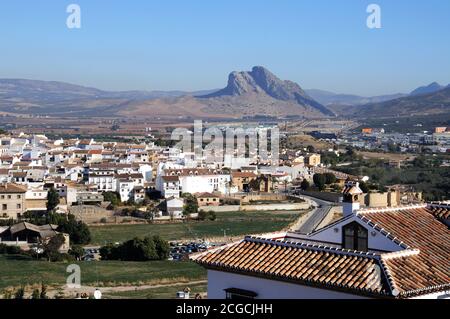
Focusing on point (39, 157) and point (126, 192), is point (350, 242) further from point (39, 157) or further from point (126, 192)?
point (39, 157)

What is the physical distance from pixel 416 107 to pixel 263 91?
45.0 m

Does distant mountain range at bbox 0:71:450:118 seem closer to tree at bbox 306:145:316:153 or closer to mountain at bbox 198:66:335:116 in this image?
mountain at bbox 198:66:335:116

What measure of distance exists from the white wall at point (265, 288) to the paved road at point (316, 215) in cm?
1291

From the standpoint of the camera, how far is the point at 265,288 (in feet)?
16.6

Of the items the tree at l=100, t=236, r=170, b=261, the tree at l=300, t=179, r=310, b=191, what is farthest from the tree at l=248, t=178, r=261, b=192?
the tree at l=100, t=236, r=170, b=261

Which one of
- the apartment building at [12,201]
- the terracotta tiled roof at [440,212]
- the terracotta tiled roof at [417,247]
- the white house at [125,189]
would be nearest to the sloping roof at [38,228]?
the apartment building at [12,201]

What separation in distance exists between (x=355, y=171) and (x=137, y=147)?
11.7m

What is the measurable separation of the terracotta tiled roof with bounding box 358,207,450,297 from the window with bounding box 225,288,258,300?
2.83ft

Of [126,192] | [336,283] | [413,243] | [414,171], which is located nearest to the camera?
[336,283]

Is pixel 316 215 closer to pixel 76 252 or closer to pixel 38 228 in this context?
pixel 76 252

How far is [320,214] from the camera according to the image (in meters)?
25.4

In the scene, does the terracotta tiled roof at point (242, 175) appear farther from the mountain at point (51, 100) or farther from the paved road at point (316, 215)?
the mountain at point (51, 100)
